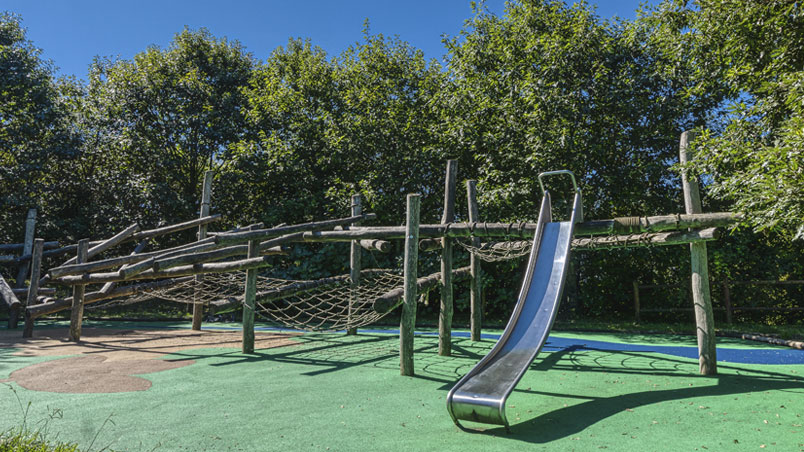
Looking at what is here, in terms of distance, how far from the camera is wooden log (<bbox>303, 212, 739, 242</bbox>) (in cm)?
536

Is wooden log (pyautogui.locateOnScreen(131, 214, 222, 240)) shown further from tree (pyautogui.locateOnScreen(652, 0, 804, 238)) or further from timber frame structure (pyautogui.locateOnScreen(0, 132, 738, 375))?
tree (pyautogui.locateOnScreen(652, 0, 804, 238))

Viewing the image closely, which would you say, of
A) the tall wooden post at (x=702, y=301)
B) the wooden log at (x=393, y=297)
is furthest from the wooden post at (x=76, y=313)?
the tall wooden post at (x=702, y=301)

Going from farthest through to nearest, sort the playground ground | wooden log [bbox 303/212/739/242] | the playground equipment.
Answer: wooden log [bbox 303/212/739/242]
the playground equipment
the playground ground

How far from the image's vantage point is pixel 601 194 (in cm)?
1244

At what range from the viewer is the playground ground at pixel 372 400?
3481 mm

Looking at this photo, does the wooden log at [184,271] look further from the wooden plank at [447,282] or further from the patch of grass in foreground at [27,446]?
the patch of grass in foreground at [27,446]

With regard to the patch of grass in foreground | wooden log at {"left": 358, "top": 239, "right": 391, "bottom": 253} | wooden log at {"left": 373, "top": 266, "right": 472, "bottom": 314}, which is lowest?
the patch of grass in foreground

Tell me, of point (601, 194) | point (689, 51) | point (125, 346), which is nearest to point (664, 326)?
point (601, 194)

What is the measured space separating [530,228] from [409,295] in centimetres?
186

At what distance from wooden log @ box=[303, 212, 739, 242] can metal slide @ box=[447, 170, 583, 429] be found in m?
0.27

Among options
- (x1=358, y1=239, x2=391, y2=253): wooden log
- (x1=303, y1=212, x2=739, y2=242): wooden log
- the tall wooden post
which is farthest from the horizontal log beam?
the tall wooden post

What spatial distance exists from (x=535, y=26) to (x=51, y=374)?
13.2 metres

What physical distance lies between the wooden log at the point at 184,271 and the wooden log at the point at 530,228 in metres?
0.98

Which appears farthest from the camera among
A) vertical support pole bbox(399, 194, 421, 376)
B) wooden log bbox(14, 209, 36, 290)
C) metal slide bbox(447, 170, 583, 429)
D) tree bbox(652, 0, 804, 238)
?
wooden log bbox(14, 209, 36, 290)
